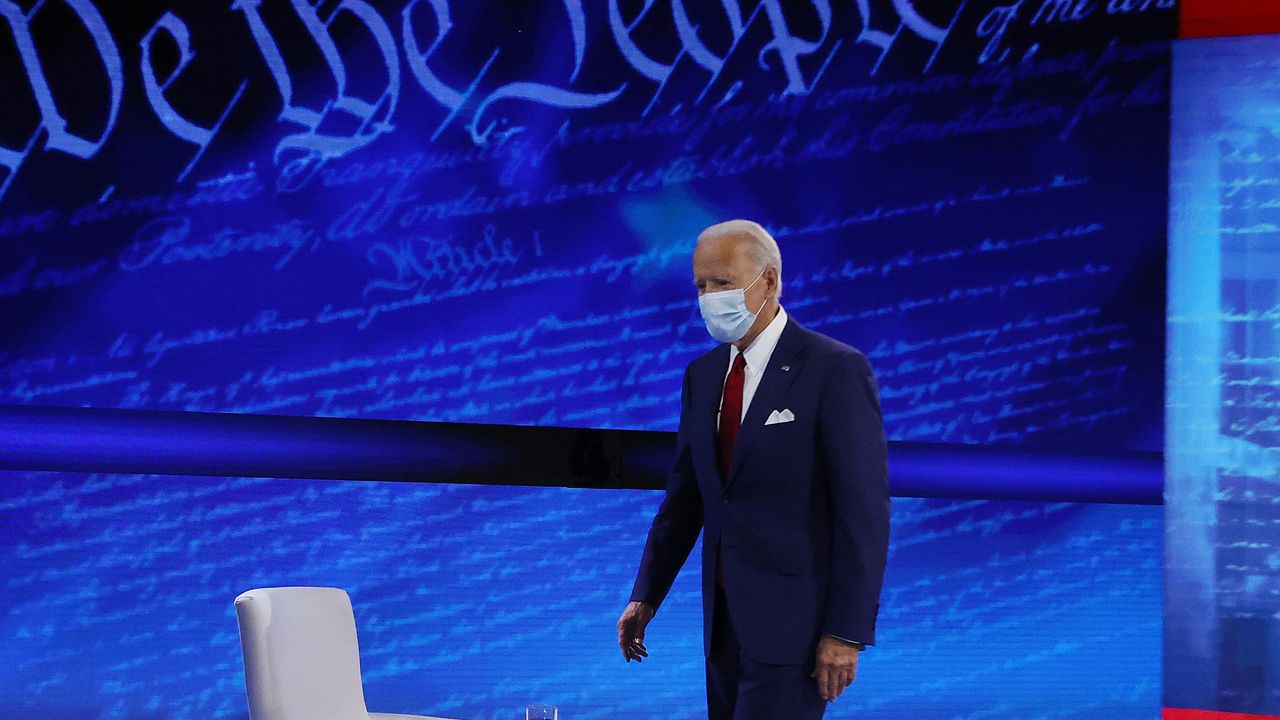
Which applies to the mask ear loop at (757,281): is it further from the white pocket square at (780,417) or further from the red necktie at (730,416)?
the white pocket square at (780,417)

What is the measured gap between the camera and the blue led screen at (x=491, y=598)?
13.3 ft

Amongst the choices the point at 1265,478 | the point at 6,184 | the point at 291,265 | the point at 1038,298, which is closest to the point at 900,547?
the point at 1038,298

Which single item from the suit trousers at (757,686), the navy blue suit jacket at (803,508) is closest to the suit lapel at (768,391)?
the navy blue suit jacket at (803,508)

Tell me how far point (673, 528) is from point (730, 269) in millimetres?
567

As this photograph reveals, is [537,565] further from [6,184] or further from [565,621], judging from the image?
[6,184]

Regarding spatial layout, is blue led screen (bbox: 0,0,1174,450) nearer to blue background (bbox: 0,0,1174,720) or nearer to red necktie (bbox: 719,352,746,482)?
blue background (bbox: 0,0,1174,720)

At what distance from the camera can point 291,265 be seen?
431 centimetres

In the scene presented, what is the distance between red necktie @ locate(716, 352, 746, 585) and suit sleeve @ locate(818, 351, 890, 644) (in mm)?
189

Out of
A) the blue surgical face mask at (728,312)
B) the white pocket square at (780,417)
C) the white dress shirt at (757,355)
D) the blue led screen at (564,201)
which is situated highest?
the blue led screen at (564,201)

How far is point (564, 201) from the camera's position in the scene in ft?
15.1

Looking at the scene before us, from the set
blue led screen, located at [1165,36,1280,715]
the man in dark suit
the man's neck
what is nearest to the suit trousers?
the man in dark suit

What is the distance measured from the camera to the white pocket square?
8.78 ft

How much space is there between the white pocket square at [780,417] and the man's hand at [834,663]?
15.9 inches

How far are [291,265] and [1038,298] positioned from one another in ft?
8.49
